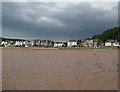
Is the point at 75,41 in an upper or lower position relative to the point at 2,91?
upper

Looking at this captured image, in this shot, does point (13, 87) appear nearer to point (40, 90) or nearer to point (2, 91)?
point (2, 91)

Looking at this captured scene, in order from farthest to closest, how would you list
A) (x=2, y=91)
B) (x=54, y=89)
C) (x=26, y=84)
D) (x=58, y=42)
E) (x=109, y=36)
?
(x=58, y=42), (x=109, y=36), (x=26, y=84), (x=54, y=89), (x=2, y=91)

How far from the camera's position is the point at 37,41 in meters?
130

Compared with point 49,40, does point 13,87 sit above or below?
below

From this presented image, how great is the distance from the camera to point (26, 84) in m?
5.71

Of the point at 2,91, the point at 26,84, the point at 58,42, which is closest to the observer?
the point at 2,91

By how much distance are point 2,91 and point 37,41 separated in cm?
12724

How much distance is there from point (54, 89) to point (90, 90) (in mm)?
1527

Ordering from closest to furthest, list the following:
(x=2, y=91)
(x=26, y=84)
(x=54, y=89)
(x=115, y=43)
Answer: (x=2, y=91), (x=54, y=89), (x=26, y=84), (x=115, y=43)

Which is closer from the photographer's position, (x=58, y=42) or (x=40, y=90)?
(x=40, y=90)

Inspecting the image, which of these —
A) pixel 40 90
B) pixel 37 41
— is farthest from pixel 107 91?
pixel 37 41

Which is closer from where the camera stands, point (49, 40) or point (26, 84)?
point (26, 84)

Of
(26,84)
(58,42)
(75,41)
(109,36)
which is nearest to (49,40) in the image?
(58,42)

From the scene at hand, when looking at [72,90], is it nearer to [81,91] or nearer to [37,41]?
[81,91]
